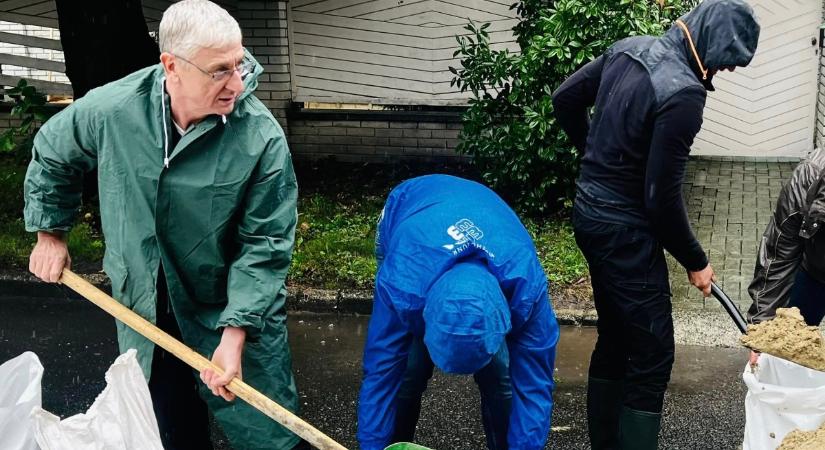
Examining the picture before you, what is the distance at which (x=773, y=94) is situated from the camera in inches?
344

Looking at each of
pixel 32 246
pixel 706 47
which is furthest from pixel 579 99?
pixel 32 246

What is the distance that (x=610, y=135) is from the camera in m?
3.53

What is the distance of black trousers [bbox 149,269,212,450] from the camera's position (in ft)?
10.6

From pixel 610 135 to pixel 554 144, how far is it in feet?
10.8

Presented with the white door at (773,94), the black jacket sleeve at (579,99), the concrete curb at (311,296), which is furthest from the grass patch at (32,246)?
the white door at (773,94)

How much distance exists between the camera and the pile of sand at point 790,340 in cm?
334

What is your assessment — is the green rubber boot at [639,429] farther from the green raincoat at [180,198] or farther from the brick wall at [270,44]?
the brick wall at [270,44]

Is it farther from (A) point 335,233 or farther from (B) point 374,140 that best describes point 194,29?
(B) point 374,140

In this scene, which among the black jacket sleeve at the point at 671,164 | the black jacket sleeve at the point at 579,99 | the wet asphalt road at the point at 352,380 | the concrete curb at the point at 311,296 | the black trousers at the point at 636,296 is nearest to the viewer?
the black jacket sleeve at the point at 671,164

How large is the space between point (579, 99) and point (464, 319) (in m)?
1.43

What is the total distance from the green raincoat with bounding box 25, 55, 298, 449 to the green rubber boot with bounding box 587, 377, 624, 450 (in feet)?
4.95

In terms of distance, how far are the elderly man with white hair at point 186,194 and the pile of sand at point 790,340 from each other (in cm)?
168

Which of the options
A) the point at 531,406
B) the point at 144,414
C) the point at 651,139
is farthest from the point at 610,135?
the point at 144,414

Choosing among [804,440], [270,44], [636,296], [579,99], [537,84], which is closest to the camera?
[804,440]
